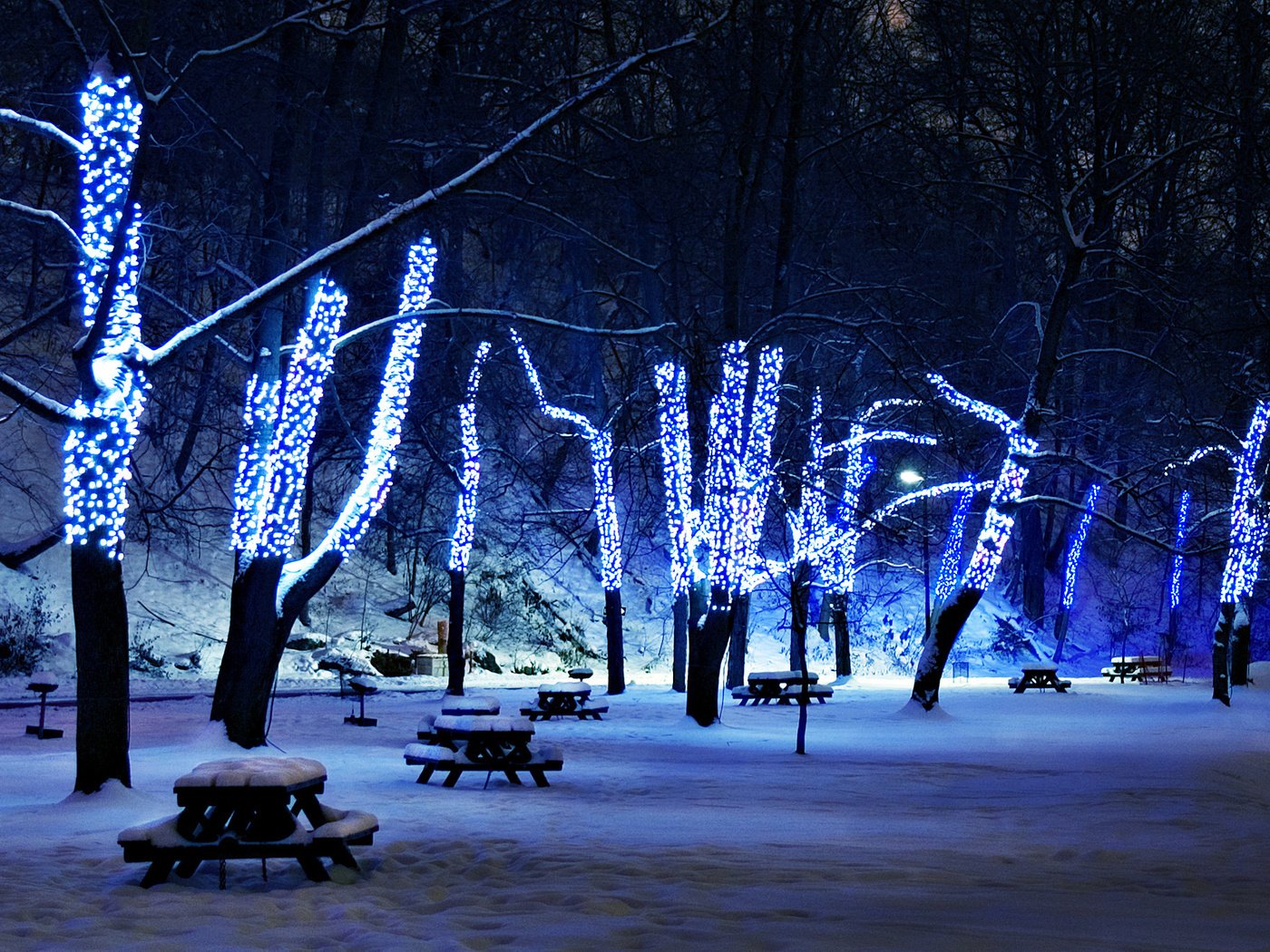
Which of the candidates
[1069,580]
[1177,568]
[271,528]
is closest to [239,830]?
[271,528]

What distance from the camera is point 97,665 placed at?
1059cm

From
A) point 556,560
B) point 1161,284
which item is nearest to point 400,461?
point 556,560

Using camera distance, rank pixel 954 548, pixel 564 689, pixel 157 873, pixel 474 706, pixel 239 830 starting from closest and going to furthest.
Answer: pixel 157 873 < pixel 239 830 < pixel 474 706 < pixel 564 689 < pixel 954 548

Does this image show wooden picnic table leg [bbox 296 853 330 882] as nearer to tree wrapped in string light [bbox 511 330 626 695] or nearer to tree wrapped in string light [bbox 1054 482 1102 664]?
tree wrapped in string light [bbox 511 330 626 695]

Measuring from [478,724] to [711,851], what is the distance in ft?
15.9

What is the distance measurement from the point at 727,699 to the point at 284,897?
66.6 ft

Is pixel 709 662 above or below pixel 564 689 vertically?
above

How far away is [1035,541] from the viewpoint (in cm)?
4475

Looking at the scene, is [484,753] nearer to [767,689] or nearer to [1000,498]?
[1000,498]

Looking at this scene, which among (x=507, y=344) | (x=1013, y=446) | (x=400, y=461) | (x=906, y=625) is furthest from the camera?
(x=906, y=625)

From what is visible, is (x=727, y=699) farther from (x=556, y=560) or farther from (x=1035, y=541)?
(x=1035, y=541)

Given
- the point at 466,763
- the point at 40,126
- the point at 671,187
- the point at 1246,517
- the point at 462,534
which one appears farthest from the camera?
the point at 1246,517

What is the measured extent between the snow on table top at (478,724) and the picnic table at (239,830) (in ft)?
16.2

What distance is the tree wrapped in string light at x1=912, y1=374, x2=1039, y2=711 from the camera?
22.4 meters
